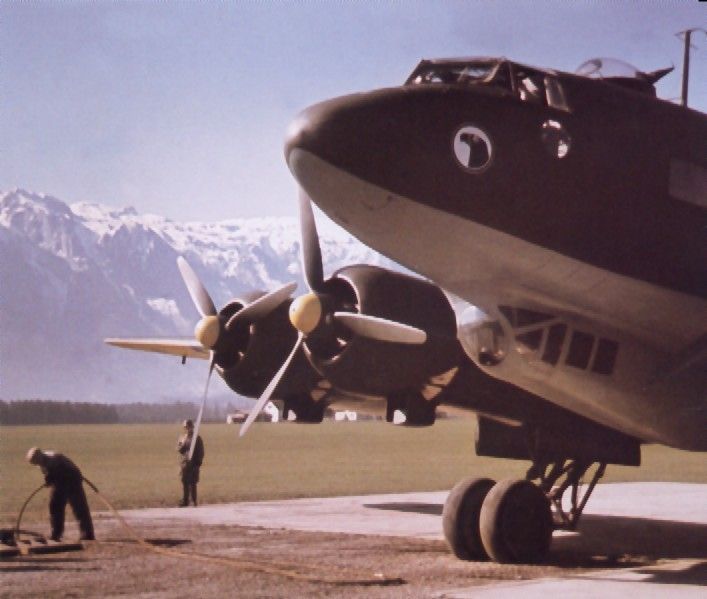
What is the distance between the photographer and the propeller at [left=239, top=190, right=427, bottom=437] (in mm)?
12773

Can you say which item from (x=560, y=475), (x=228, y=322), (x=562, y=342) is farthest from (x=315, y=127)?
(x=228, y=322)

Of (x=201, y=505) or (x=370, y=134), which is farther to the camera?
(x=201, y=505)

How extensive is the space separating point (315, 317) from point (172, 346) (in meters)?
5.30

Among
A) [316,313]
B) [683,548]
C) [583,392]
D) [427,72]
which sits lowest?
[683,548]

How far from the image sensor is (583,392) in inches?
441

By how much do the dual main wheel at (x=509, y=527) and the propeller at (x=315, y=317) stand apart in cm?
226

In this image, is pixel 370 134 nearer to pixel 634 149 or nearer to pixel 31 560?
pixel 634 149

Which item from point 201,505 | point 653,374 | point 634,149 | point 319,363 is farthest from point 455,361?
point 201,505

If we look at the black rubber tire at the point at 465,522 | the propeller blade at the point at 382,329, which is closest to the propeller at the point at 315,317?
the propeller blade at the point at 382,329

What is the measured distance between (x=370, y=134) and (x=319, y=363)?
15.9 feet

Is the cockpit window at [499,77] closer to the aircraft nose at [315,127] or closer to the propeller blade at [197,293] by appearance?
the aircraft nose at [315,127]

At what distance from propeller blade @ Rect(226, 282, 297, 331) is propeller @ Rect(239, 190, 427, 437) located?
0.86 meters

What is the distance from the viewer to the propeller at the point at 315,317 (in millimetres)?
12773

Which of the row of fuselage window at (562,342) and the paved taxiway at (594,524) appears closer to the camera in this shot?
the paved taxiway at (594,524)
